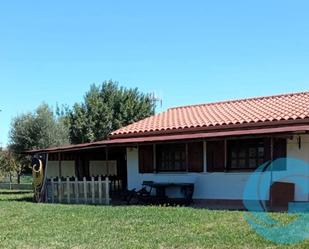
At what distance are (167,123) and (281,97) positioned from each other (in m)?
4.66

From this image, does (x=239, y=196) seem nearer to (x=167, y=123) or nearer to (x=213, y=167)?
(x=213, y=167)

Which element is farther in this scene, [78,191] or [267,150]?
[78,191]

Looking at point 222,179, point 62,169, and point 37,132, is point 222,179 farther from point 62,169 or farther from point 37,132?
point 37,132

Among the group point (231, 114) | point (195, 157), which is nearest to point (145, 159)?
point (195, 157)

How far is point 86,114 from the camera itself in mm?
39031

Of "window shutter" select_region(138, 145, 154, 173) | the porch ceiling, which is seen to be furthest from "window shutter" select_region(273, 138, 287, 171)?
"window shutter" select_region(138, 145, 154, 173)

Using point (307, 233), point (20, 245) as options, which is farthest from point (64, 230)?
point (307, 233)

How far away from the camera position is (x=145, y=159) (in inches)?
756

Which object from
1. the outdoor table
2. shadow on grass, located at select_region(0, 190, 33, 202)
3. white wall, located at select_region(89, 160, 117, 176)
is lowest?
shadow on grass, located at select_region(0, 190, 33, 202)

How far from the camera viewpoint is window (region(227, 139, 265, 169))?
55.0 ft

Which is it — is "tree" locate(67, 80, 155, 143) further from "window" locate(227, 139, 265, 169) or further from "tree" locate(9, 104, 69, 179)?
"window" locate(227, 139, 265, 169)

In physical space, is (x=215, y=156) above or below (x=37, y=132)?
below

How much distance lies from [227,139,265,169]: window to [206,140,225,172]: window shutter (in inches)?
8.9

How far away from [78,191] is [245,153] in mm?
6013
